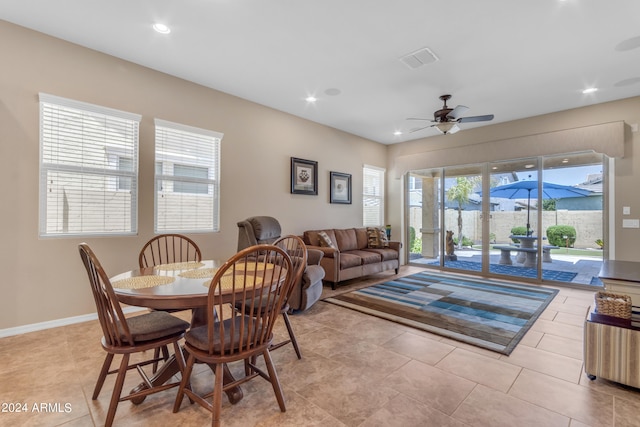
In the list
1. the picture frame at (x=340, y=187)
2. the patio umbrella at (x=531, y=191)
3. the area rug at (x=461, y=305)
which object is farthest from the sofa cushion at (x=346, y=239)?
the patio umbrella at (x=531, y=191)

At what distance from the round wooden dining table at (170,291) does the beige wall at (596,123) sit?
17.9 feet

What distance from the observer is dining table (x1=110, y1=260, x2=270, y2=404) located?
1.55m

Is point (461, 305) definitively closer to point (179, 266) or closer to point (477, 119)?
point (477, 119)

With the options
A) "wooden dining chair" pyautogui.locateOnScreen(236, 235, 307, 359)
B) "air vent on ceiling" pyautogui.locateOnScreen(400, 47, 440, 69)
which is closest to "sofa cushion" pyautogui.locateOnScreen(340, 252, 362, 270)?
"wooden dining chair" pyautogui.locateOnScreen(236, 235, 307, 359)

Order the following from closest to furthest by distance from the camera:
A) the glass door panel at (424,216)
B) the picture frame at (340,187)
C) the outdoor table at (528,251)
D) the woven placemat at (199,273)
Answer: the woven placemat at (199,273) → the outdoor table at (528,251) → the picture frame at (340,187) → the glass door panel at (424,216)

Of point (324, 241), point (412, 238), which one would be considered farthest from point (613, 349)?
point (412, 238)

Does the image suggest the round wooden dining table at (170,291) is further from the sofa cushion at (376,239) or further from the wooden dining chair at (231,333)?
the sofa cushion at (376,239)

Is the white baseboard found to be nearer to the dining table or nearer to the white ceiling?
the dining table

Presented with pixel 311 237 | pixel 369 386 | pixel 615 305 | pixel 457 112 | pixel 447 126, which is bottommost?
pixel 369 386

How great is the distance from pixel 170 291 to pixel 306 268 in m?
2.03

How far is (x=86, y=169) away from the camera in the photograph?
10.4ft

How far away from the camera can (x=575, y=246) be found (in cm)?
495

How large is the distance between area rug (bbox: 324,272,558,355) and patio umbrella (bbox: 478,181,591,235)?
1626 mm

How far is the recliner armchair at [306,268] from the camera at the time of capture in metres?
3.43
